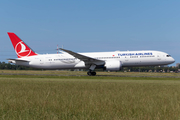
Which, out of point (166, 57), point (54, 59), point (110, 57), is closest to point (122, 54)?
point (110, 57)

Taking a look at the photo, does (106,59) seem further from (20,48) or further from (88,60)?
(20,48)

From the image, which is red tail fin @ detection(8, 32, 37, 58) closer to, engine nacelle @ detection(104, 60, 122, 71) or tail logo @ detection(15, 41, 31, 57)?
tail logo @ detection(15, 41, 31, 57)

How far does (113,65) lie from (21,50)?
771 inches

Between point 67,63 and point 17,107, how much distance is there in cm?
3355

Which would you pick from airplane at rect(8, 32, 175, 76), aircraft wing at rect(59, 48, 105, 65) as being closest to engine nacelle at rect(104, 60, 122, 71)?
airplane at rect(8, 32, 175, 76)

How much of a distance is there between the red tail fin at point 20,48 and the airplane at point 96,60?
850mm

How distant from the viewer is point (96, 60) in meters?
38.5

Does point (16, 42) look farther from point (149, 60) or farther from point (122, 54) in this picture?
point (149, 60)

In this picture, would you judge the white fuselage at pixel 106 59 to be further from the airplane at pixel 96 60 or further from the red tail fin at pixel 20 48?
the red tail fin at pixel 20 48

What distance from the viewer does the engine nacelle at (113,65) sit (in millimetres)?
37031

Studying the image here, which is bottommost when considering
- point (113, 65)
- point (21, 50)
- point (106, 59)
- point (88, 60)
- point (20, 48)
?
point (113, 65)

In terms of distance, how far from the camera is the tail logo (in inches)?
1735

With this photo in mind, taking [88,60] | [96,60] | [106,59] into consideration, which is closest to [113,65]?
[106,59]

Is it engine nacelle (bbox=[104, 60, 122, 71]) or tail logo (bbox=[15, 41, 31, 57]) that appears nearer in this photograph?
engine nacelle (bbox=[104, 60, 122, 71])
